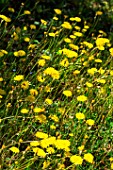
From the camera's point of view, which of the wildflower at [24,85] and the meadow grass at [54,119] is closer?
the meadow grass at [54,119]

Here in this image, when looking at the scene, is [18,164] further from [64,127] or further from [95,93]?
[95,93]

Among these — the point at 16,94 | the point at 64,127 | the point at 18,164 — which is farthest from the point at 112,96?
the point at 18,164

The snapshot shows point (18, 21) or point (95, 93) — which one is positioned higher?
point (18, 21)

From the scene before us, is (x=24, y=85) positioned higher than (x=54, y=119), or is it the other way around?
(x=24, y=85)

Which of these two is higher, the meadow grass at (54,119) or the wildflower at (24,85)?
the wildflower at (24,85)

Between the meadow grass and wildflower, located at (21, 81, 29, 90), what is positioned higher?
wildflower, located at (21, 81, 29, 90)

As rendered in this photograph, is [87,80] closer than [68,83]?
No

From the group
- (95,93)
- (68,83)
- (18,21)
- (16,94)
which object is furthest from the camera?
(18,21)

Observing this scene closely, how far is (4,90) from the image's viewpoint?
11.5ft

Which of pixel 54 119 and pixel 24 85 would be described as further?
pixel 24 85

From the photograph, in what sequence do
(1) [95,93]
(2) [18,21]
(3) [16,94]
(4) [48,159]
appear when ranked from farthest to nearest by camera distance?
(2) [18,21] < (1) [95,93] < (3) [16,94] < (4) [48,159]

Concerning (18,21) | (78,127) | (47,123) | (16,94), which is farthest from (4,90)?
(18,21)

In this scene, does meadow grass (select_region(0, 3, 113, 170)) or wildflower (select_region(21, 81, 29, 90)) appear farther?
wildflower (select_region(21, 81, 29, 90))

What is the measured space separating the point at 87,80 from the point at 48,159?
3.74 ft
